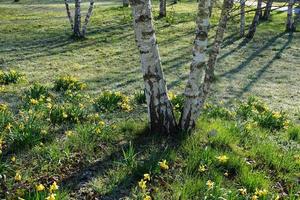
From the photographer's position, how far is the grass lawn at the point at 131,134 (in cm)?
625

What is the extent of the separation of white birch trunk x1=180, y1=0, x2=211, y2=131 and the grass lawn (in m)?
0.39

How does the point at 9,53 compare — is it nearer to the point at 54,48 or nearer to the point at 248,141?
the point at 54,48

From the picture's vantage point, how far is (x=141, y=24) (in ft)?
23.3

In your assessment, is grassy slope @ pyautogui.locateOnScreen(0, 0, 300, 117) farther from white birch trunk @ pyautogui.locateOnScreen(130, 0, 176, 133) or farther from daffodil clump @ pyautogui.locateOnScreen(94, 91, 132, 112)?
white birch trunk @ pyautogui.locateOnScreen(130, 0, 176, 133)

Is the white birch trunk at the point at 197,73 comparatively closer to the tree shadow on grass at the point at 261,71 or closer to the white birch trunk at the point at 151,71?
the white birch trunk at the point at 151,71

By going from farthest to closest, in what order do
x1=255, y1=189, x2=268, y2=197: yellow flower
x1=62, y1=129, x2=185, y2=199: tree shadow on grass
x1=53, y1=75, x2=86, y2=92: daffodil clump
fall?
x1=53, y1=75, x2=86, y2=92: daffodil clump < x1=62, y1=129, x2=185, y2=199: tree shadow on grass < x1=255, y1=189, x2=268, y2=197: yellow flower

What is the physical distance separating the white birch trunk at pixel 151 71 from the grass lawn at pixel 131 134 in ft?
1.14

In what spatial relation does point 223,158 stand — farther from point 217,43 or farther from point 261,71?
point 261,71

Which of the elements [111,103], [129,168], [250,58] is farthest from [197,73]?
[250,58]

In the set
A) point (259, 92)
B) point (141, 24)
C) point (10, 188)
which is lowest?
point (259, 92)

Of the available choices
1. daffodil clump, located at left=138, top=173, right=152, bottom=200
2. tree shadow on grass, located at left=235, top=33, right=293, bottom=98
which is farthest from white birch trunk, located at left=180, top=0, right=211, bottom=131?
tree shadow on grass, located at left=235, top=33, right=293, bottom=98

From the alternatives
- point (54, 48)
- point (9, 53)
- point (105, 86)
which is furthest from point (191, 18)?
point (105, 86)

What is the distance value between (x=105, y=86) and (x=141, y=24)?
Result: 236 inches

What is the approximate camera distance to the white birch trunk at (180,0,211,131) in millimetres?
7277
